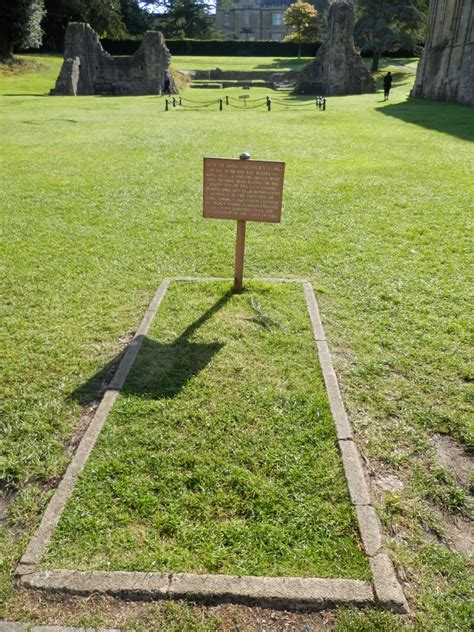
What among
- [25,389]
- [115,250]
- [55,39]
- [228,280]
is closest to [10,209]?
[115,250]

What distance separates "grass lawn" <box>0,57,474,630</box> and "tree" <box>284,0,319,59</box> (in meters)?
45.8

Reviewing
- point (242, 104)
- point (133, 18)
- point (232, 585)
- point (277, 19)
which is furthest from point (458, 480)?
point (277, 19)

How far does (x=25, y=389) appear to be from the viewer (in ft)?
12.6

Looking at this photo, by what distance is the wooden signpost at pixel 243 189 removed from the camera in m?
4.62

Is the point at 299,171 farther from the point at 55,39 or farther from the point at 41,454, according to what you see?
the point at 55,39

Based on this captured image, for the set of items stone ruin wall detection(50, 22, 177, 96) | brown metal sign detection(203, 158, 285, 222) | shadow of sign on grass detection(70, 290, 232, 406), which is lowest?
shadow of sign on grass detection(70, 290, 232, 406)

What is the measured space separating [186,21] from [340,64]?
113ft

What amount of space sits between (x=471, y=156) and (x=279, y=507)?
39.2 ft

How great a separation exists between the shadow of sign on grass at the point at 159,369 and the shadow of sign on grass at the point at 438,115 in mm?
13515

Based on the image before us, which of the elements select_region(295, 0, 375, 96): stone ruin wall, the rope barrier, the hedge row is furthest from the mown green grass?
the rope barrier

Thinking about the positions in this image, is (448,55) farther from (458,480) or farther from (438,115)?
(458,480)

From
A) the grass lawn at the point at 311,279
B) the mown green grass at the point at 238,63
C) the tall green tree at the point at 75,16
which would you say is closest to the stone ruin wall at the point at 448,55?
the grass lawn at the point at 311,279

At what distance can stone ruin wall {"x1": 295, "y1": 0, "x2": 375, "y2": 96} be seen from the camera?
107 feet

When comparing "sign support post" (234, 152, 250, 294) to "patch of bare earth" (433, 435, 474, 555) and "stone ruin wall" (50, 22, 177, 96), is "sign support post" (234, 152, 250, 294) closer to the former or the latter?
"patch of bare earth" (433, 435, 474, 555)
